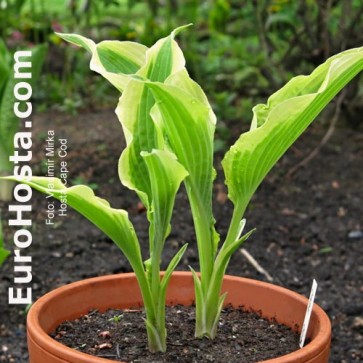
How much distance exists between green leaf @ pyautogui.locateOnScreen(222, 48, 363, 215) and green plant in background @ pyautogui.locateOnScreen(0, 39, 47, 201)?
1656mm

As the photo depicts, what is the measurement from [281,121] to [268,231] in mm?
1656

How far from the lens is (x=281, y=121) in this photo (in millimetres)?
1181

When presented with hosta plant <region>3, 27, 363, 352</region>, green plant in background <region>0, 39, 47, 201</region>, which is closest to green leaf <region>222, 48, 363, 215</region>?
hosta plant <region>3, 27, 363, 352</region>

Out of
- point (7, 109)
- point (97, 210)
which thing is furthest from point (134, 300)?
point (7, 109)

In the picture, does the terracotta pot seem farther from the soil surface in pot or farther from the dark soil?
the dark soil

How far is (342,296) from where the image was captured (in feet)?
7.82

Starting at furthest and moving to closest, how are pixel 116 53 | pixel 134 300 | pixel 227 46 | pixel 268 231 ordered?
1. pixel 227 46
2. pixel 268 231
3. pixel 134 300
4. pixel 116 53

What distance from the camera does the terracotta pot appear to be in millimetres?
1302

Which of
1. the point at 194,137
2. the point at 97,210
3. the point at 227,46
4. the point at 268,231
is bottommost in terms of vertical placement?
the point at 268,231

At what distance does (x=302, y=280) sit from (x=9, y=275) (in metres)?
0.82

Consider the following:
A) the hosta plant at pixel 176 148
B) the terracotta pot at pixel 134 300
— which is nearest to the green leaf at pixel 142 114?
the hosta plant at pixel 176 148

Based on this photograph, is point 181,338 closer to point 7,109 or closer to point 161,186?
point 161,186

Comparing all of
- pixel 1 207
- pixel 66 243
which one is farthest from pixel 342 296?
pixel 1 207

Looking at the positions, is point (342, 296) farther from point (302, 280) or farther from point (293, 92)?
point (293, 92)
